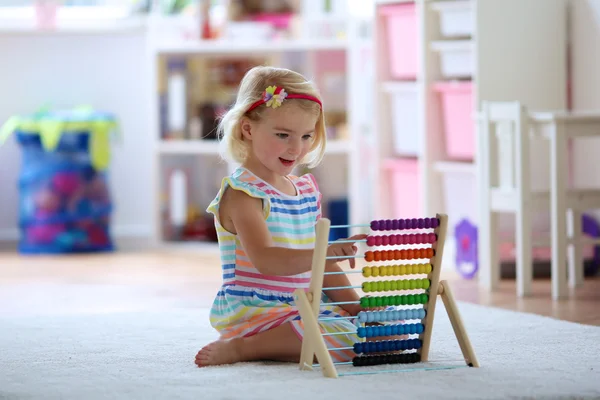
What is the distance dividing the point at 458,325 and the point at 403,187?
2.18m

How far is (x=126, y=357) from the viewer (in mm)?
2217

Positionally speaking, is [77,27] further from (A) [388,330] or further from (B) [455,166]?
(A) [388,330]

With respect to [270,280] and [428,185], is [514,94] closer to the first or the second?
[428,185]

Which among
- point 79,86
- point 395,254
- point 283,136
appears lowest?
point 395,254

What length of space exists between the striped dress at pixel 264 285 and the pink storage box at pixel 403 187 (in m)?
1.97

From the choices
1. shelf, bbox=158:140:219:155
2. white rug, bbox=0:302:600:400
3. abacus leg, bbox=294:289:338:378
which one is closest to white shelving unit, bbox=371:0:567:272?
shelf, bbox=158:140:219:155

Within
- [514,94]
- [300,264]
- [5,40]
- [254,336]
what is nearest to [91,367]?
[254,336]

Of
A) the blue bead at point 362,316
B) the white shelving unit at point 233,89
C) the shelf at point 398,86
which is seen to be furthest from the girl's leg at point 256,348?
the white shelving unit at point 233,89

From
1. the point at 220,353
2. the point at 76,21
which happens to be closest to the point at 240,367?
the point at 220,353

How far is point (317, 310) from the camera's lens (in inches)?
75.7

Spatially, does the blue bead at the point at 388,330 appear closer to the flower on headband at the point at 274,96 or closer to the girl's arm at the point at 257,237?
the girl's arm at the point at 257,237

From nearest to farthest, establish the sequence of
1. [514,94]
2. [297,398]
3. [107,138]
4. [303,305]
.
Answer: [297,398] < [303,305] < [514,94] < [107,138]

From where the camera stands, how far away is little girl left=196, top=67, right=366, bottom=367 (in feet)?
6.84

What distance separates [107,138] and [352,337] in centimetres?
269
